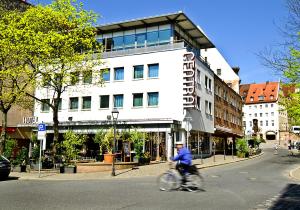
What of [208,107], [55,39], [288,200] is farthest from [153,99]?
[288,200]

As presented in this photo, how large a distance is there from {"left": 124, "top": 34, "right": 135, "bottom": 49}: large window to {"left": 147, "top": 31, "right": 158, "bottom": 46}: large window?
1.80 meters

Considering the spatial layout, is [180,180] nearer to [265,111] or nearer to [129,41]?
[129,41]

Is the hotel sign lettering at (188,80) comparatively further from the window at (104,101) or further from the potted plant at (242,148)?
the potted plant at (242,148)

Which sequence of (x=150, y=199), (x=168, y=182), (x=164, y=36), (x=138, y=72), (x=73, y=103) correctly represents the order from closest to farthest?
(x=150, y=199), (x=168, y=182), (x=164, y=36), (x=138, y=72), (x=73, y=103)

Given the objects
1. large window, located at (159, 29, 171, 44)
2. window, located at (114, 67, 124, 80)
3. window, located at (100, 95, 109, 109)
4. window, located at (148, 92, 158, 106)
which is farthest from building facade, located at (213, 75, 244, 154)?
window, located at (100, 95, 109, 109)

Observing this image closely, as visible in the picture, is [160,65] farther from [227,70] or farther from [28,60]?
[227,70]

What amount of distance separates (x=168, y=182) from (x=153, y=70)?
80.0 ft

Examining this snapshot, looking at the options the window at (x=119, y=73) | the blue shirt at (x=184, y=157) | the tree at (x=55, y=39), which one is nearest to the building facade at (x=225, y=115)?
the window at (x=119, y=73)

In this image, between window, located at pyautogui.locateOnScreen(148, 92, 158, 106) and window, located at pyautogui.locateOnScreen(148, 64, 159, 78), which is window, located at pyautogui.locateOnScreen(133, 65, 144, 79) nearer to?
window, located at pyautogui.locateOnScreen(148, 64, 159, 78)

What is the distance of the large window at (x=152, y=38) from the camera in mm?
39375

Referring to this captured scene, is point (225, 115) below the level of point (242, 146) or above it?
above

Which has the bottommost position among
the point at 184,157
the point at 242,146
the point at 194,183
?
the point at 194,183

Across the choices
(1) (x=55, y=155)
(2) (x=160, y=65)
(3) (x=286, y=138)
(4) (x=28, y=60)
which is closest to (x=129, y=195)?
(1) (x=55, y=155)

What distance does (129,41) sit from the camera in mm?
40906
